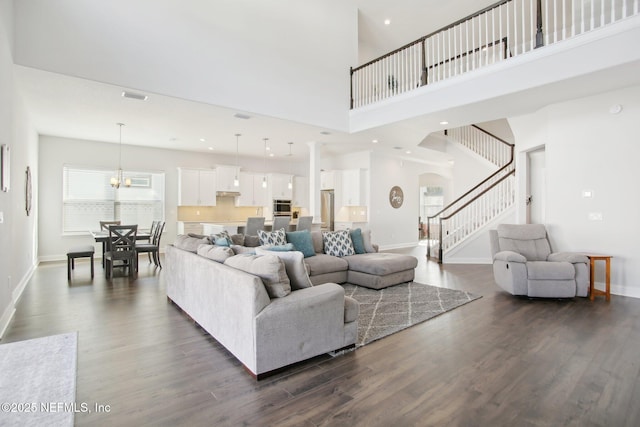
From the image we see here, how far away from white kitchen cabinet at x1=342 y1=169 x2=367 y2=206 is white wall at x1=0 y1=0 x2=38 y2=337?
7264 mm

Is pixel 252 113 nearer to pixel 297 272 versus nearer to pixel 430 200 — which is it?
pixel 297 272

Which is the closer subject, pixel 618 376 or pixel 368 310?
pixel 618 376

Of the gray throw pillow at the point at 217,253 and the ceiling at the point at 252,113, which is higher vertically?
the ceiling at the point at 252,113

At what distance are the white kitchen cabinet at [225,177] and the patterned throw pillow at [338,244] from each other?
15.9 feet

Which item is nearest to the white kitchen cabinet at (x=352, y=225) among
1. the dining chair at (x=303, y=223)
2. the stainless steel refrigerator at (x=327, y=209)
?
the stainless steel refrigerator at (x=327, y=209)

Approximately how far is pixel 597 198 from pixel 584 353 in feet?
10.4

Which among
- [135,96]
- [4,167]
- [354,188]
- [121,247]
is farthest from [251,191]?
[4,167]

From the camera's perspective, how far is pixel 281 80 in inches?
239

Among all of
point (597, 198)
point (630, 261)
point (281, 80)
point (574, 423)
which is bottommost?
point (574, 423)

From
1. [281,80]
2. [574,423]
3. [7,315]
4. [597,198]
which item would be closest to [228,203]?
[281,80]

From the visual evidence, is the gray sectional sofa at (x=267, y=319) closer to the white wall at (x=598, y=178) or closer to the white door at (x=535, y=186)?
the white wall at (x=598, y=178)

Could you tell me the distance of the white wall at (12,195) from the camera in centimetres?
338

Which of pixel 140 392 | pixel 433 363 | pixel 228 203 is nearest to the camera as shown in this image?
pixel 140 392

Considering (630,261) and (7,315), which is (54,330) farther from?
(630,261)
